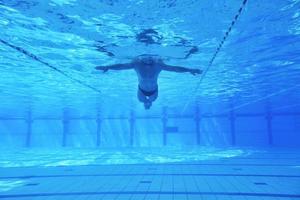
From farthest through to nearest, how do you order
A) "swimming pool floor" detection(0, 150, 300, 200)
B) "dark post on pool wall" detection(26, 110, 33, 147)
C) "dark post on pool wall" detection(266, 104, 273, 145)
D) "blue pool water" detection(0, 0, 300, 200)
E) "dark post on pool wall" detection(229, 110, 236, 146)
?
1. "dark post on pool wall" detection(26, 110, 33, 147)
2. "dark post on pool wall" detection(229, 110, 236, 146)
3. "dark post on pool wall" detection(266, 104, 273, 145)
4. "swimming pool floor" detection(0, 150, 300, 200)
5. "blue pool water" detection(0, 0, 300, 200)

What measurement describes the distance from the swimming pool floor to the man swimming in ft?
9.41

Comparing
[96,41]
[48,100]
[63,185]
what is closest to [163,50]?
[96,41]

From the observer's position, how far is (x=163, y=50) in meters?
9.06

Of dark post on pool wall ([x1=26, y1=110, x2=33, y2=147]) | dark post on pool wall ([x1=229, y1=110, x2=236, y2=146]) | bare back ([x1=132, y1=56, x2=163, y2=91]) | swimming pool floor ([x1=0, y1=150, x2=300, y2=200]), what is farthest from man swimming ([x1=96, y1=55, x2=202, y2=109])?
dark post on pool wall ([x1=26, y1=110, x2=33, y2=147])

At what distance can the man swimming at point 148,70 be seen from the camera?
967 centimetres

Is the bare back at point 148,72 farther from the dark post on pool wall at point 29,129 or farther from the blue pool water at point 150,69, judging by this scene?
the dark post on pool wall at point 29,129

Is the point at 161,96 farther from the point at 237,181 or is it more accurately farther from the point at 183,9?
the point at 183,9

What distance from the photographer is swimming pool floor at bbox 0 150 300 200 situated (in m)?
7.30

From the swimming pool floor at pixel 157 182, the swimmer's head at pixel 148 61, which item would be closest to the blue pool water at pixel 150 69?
the swimming pool floor at pixel 157 182

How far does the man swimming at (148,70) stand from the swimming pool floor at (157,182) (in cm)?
287

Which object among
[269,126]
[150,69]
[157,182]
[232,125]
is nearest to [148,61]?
[150,69]

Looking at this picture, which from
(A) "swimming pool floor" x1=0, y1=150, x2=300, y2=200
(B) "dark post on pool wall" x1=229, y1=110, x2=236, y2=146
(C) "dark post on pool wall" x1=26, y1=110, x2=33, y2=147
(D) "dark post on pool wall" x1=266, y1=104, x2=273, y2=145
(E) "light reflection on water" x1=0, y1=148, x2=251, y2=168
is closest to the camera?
(A) "swimming pool floor" x1=0, y1=150, x2=300, y2=200

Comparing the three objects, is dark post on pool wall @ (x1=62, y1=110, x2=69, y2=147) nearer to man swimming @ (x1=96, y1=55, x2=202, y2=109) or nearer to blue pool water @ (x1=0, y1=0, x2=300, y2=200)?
blue pool water @ (x1=0, y1=0, x2=300, y2=200)

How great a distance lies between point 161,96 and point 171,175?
33.2 ft
